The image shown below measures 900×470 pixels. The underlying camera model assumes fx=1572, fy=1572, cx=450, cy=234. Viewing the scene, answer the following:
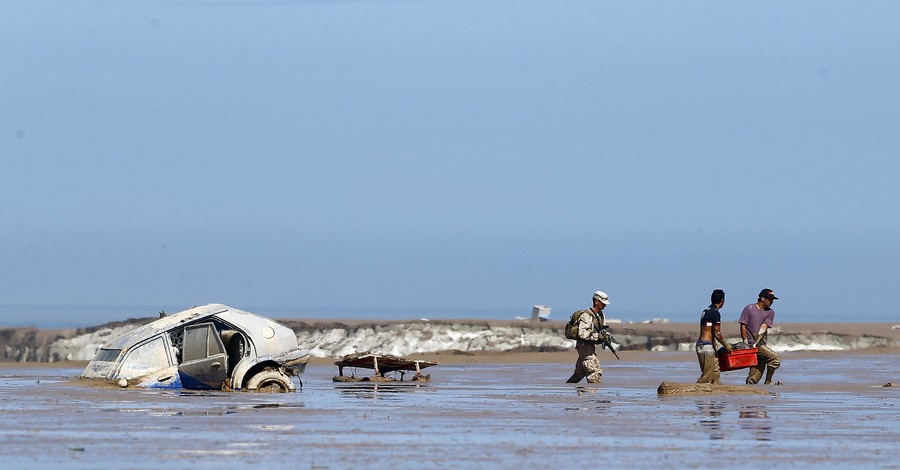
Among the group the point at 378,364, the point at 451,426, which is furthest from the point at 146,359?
the point at 451,426

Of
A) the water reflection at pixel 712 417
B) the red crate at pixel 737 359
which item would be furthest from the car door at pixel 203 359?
the red crate at pixel 737 359

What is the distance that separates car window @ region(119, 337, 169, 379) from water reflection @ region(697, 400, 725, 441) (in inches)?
389

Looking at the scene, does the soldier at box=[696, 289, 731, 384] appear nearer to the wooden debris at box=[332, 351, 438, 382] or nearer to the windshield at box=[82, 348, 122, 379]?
the wooden debris at box=[332, 351, 438, 382]

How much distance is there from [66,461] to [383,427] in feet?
17.0

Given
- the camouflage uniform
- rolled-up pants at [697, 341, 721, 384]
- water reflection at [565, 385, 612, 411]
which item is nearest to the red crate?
rolled-up pants at [697, 341, 721, 384]

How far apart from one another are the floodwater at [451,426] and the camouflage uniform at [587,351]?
2.58 ft

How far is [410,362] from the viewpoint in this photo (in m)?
32.8

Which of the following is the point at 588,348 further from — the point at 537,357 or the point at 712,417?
the point at 537,357

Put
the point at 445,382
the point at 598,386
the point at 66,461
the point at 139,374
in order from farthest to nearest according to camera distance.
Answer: the point at 445,382 < the point at 598,386 < the point at 139,374 < the point at 66,461

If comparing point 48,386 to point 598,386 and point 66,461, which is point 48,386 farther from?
point 66,461

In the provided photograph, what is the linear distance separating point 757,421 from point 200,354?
11.7 meters

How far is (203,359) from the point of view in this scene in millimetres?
28703

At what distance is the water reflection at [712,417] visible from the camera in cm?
1916

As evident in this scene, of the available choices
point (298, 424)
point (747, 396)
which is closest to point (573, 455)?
point (298, 424)
